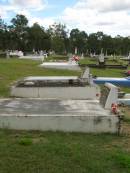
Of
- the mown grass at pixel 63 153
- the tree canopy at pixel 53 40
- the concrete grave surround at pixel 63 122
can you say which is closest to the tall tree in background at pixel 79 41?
the tree canopy at pixel 53 40

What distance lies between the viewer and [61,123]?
303 inches

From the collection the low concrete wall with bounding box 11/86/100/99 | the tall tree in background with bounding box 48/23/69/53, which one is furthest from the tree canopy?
the low concrete wall with bounding box 11/86/100/99

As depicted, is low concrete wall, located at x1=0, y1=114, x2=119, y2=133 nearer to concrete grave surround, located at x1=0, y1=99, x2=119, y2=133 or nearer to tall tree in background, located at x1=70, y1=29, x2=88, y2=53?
concrete grave surround, located at x1=0, y1=99, x2=119, y2=133

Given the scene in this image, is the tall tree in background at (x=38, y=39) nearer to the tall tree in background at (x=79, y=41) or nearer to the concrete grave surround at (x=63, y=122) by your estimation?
the tall tree in background at (x=79, y=41)

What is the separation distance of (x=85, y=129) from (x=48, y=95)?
5381 mm

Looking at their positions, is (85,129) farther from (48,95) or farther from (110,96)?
(48,95)

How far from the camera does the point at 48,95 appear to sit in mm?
13000

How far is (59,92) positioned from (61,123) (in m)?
5.35

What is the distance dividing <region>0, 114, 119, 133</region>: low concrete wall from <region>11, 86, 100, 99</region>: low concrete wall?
205 inches

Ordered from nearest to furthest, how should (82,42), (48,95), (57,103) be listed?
1. (57,103)
2. (48,95)
3. (82,42)

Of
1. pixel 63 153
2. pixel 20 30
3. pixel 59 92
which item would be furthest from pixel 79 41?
pixel 63 153

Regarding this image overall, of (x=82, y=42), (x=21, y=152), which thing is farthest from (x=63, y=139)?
(x=82, y=42)

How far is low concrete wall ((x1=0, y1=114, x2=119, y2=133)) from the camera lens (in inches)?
302

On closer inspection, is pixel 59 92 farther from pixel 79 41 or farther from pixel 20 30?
pixel 79 41
